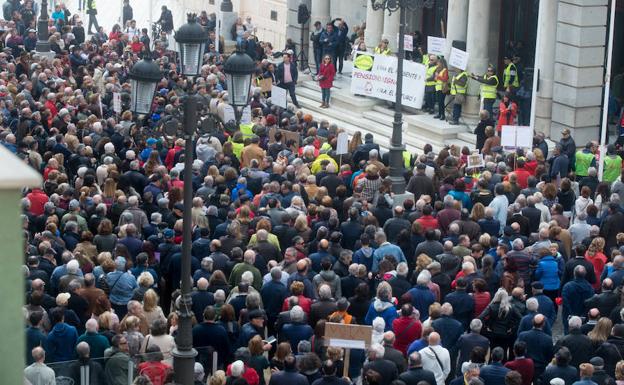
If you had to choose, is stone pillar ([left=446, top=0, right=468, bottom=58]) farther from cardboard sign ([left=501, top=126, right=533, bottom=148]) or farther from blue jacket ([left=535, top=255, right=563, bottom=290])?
blue jacket ([left=535, top=255, right=563, bottom=290])

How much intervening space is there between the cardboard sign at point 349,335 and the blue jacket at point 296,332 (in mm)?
1137

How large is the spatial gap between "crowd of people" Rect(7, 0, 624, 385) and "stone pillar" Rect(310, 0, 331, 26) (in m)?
12.3

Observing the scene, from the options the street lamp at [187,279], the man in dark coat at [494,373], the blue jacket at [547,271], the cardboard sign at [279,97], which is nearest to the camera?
the street lamp at [187,279]

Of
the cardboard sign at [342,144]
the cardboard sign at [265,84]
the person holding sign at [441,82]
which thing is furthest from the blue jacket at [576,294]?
the cardboard sign at [265,84]

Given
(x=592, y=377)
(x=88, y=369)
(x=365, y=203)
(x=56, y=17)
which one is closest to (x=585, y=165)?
(x=365, y=203)

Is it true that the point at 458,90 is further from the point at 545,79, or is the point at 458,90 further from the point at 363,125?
the point at 363,125

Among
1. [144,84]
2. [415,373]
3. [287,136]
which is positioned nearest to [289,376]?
[415,373]

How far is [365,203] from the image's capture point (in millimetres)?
19766

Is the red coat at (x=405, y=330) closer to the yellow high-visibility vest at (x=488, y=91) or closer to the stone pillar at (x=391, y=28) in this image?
the yellow high-visibility vest at (x=488, y=91)

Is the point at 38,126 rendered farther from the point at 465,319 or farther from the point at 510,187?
the point at 465,319

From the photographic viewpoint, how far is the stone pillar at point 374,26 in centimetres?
3416

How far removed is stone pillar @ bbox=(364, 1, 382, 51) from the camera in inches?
1345

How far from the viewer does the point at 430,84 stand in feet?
100

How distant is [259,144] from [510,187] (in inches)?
217
